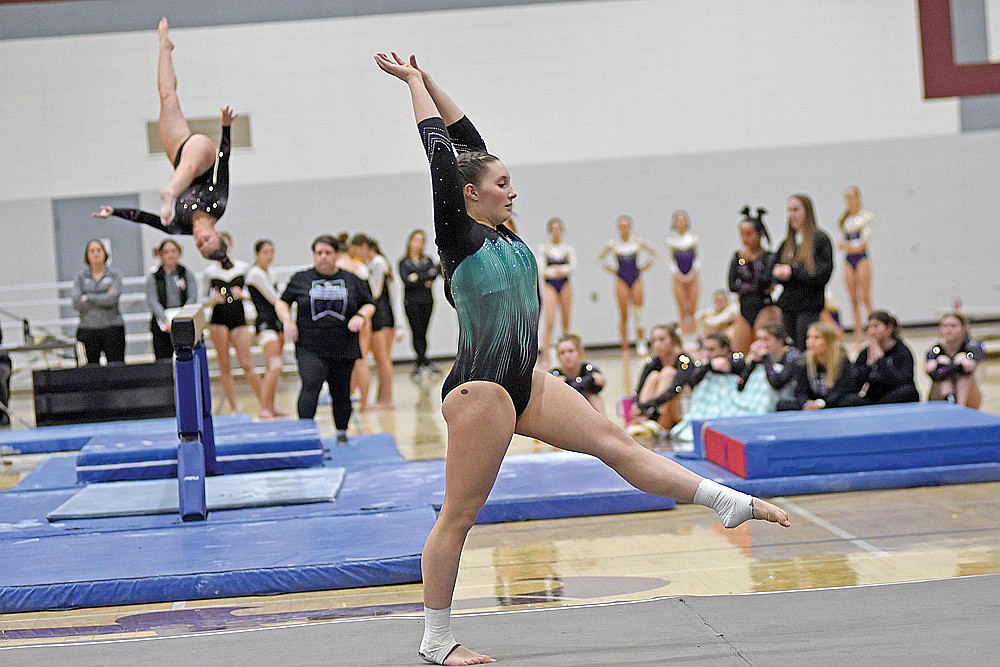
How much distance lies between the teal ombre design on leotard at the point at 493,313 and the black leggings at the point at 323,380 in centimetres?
456

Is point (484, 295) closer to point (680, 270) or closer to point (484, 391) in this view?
point (484, 391)

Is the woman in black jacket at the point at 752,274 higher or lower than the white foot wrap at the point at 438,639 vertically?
higher

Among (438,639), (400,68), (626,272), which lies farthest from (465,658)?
(626,272)

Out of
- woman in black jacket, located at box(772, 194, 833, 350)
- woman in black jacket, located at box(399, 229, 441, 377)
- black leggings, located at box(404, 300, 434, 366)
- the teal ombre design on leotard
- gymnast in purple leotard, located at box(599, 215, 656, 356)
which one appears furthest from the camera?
gymnast in purple leotard, located at box(599, 215, 656, 356)

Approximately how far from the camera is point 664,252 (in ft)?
54.7

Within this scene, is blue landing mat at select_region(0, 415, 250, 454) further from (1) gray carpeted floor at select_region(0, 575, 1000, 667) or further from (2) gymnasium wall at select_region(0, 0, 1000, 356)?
(2) gymnasium wall at select_region(0, 0, 1000, 356)

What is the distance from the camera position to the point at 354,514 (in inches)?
218

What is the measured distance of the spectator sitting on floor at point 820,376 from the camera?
7684 millimetres

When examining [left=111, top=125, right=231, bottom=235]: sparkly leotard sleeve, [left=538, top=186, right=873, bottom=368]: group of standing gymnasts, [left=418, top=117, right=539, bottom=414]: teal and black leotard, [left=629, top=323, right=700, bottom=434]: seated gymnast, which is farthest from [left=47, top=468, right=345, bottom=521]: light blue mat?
[left=538, top=186, right=873, bottom=368]: group of standing gymnasts

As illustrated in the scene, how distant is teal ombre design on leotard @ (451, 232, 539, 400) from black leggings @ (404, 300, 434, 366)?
32.1ft

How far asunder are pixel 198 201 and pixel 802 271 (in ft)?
14.7

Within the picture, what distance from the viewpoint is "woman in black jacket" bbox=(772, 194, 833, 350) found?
8.54 metres

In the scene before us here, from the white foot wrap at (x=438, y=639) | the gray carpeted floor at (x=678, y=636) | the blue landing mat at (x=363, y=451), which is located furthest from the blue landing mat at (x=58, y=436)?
the white foot wrap at (x=438, y=639)

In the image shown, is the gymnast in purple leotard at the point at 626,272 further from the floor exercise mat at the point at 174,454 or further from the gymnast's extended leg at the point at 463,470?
the gymnast's extended leg at the point at 463,470
